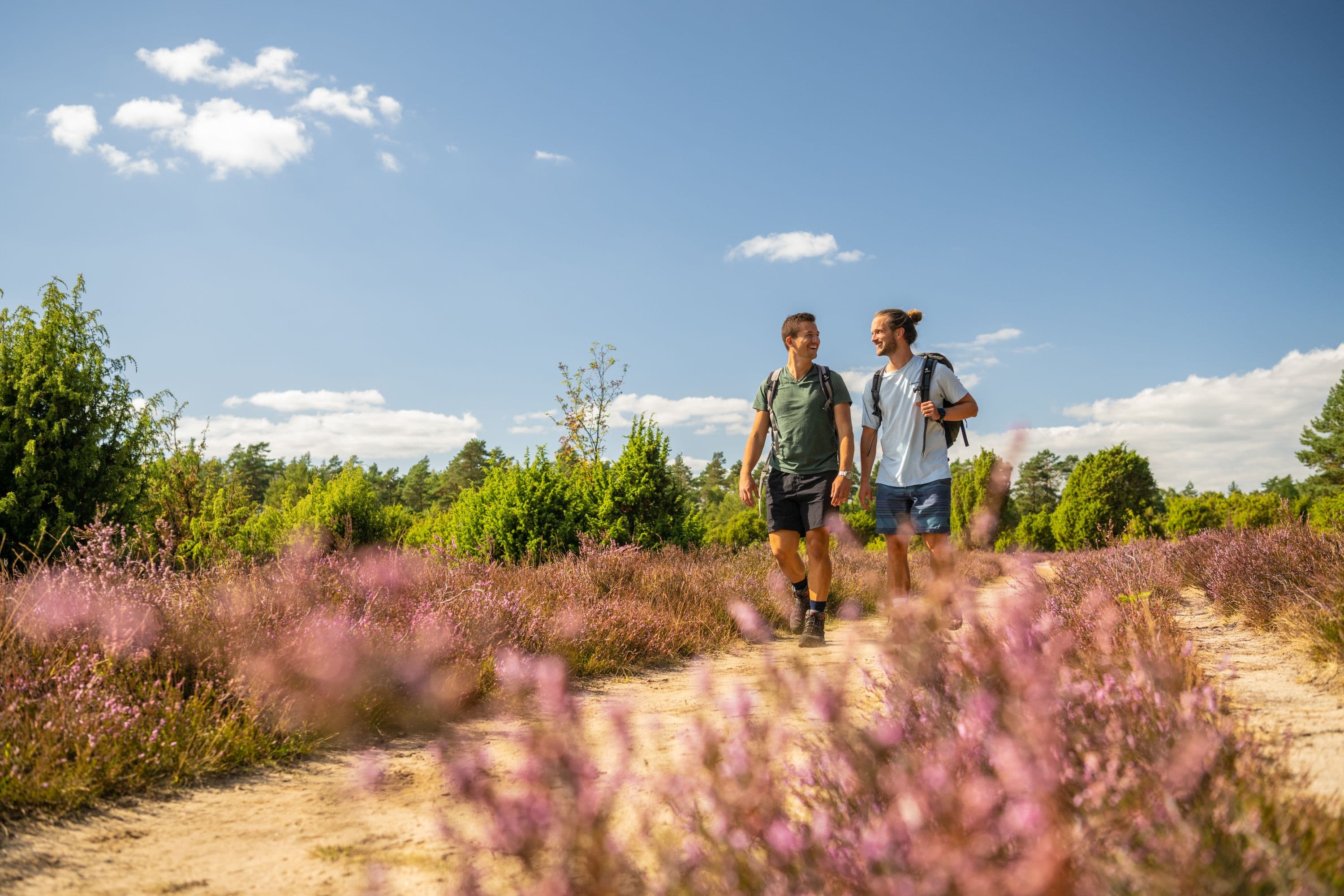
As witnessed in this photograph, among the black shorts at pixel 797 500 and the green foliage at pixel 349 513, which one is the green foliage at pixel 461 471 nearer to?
the green foliage at pixel 349 513

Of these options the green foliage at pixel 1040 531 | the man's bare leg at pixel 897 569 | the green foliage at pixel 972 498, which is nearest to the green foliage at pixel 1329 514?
the green foliage at pixel 972 498

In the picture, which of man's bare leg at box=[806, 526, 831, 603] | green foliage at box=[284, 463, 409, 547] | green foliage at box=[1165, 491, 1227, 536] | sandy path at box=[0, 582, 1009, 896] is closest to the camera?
sandy path at box=[0, 582, 1009, 896]

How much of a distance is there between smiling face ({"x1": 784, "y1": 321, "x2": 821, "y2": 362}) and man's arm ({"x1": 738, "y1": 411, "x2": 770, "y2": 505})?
52 cm

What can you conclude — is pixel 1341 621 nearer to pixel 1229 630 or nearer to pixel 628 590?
pixel 1229 630

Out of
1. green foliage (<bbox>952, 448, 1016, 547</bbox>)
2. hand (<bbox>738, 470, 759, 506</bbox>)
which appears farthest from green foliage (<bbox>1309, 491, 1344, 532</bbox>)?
hand (<bbox>738, 470, 759, 506</bbox>)

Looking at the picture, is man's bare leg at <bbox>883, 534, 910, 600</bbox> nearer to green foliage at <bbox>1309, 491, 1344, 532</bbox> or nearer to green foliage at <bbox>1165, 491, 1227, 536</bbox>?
green foliage at <bbox>1309, 491, 1344, 532</bbox>

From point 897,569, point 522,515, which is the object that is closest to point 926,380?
point 897,569

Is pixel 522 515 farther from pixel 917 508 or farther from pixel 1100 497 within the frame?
pixel 1100 497

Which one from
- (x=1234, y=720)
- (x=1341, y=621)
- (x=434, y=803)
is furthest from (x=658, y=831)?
(x=1341, y=621)

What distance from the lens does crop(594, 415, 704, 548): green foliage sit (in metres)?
8.30

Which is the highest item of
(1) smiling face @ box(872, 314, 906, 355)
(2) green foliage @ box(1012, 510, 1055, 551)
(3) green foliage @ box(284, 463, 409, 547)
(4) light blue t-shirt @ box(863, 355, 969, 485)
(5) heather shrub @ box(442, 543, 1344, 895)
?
(1) smiling face @ box(872, 314, 906, 355)

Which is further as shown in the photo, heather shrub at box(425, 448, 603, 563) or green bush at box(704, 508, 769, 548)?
green bush at box(704, 508, 769, 548)

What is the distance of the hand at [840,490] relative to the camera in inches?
180

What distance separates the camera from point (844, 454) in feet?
15.5
